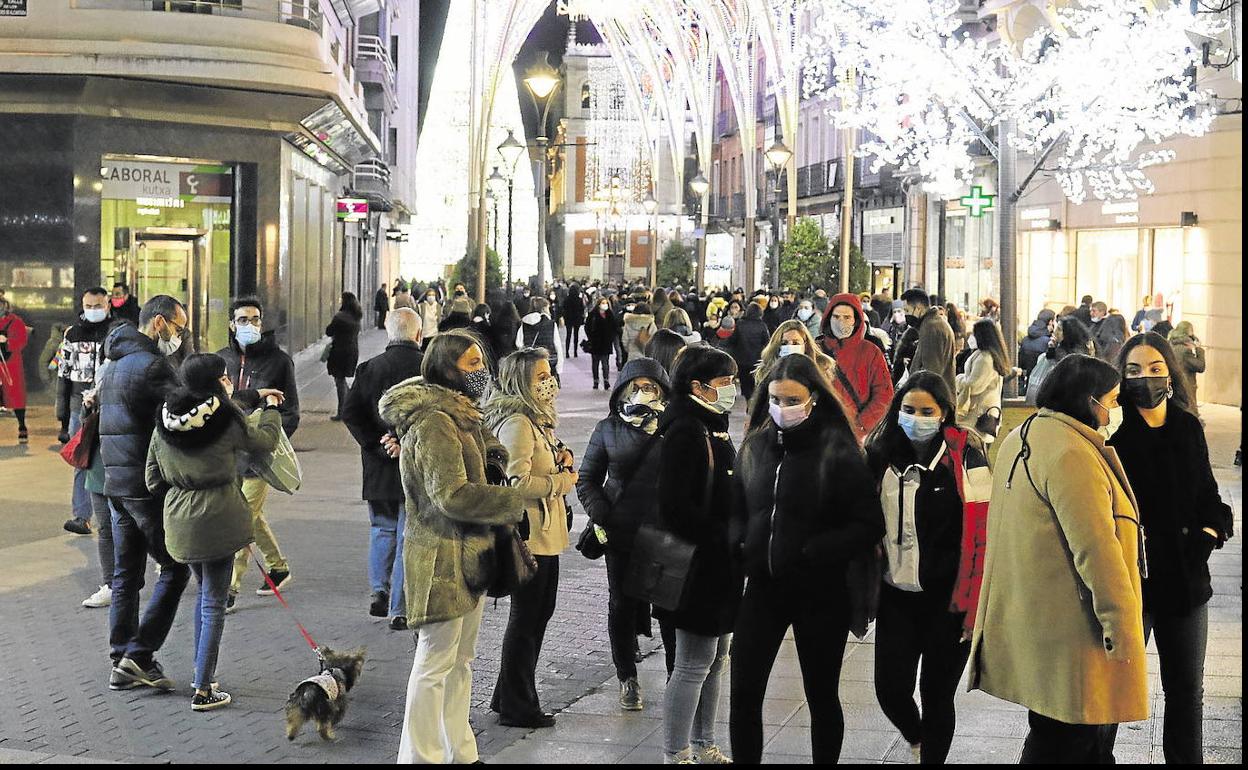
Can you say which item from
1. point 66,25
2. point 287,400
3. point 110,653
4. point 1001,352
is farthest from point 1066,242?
point 110,653

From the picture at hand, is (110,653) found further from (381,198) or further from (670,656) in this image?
(381,198)

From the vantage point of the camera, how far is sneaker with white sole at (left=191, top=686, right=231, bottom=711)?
7633 mm

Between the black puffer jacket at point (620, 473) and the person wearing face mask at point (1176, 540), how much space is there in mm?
1986

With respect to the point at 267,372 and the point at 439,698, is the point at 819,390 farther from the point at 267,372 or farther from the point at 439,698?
the point at 267,372

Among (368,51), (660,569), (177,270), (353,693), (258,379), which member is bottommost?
(353,693)

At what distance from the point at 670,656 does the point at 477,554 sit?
1.46 m

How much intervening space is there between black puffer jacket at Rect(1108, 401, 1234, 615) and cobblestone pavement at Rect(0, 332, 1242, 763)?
0.90 m

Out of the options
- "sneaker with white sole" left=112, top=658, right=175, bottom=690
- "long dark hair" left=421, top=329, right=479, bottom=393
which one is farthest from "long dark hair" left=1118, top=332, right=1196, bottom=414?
"sneaker with white sole" left=112, top=658, right=175, bottom=690

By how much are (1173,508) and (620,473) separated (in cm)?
235

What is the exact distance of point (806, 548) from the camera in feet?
19.5

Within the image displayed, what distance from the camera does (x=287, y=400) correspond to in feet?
33.6

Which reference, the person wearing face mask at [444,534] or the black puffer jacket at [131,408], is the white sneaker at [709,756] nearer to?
the person wearing face mask at [444,534]

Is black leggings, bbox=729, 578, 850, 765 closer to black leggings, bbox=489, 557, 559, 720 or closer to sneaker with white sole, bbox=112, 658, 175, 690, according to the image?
black leggings, bbox=489, 557, 559, 720

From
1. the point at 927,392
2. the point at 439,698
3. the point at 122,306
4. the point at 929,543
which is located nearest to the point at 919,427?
the point at 927,392
